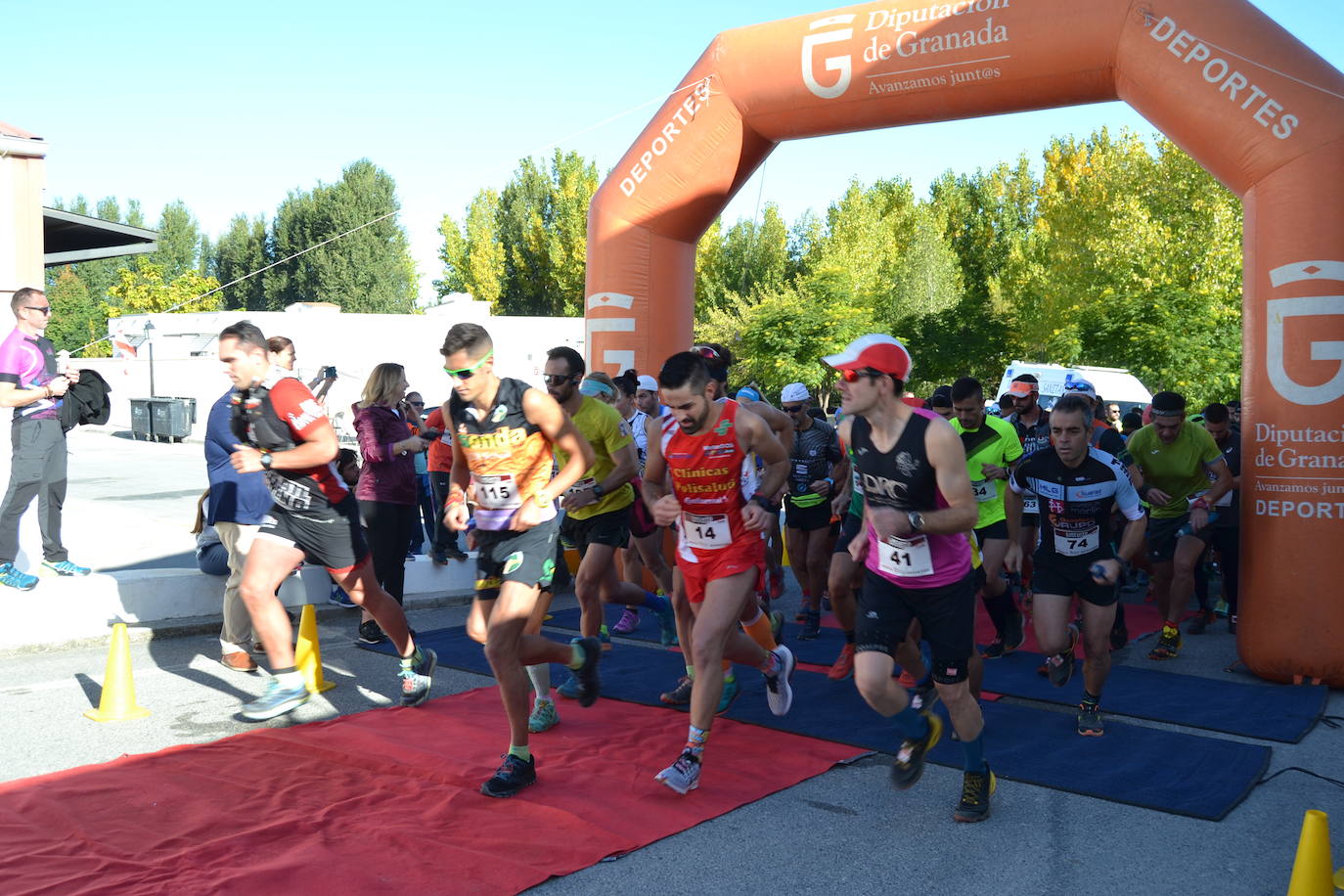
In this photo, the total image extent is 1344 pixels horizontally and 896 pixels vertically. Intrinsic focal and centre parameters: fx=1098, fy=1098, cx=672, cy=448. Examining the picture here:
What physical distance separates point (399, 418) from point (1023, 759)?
15.7ft

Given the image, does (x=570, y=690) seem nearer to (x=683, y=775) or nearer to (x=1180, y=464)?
(x=683, y=775)

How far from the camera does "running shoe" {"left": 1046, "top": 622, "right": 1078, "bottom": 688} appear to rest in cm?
624

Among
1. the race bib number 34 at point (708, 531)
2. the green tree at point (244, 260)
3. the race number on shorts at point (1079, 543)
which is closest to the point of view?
the race bib number 34 at point (708, 531)

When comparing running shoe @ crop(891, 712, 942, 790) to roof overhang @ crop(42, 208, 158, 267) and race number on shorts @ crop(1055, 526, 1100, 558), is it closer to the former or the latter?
race number on shorts @ crop(1055, 526, 1100, 558)

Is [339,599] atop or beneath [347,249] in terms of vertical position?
beneath

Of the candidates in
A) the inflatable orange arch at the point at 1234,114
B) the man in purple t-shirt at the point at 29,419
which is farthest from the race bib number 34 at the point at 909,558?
the man in purple t-shirt at the point at 29,419

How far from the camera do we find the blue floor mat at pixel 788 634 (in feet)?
25.8

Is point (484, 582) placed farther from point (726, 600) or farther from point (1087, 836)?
point (1087, 836)

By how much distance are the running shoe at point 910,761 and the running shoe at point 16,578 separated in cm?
622

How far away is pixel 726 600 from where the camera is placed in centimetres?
508

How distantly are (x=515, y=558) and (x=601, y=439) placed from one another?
1932 mm

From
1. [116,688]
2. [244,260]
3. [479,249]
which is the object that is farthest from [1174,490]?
[244,260]

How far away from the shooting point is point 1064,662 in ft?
20.6

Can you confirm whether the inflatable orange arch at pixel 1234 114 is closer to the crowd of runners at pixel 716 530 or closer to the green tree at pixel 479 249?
the crowd of runners at pixel 716 530
